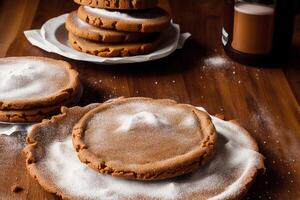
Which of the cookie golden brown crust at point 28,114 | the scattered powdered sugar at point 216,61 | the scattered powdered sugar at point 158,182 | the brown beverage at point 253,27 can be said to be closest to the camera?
the scattered powdered sugar at point 158,182

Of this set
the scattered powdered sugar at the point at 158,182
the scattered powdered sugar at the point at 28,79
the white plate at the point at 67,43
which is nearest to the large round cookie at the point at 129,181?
the scattered powdered sugar at the point at 158,182

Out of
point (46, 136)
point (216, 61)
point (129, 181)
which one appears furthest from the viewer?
point (216, 61)

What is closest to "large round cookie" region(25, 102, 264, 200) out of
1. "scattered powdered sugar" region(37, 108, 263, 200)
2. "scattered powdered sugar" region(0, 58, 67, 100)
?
"scattered powdered sugar" region(37, 108, 263, 200)

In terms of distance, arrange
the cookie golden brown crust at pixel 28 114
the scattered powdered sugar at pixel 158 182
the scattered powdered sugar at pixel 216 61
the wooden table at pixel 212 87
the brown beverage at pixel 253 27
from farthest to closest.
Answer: the scattered powdered sugar at pixel 216 61 → the brown beverage at pixel 253 27 → the cookie golden brown crust at pixel 28 114 → the wooden table at pixel 212 87 → the scattered powdered sugar at pixel 158 182

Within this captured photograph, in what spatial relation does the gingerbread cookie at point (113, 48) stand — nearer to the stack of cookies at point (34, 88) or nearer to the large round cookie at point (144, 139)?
the stack of cookies at point (34, 88)

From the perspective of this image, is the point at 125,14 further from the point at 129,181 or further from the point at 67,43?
the point at 129,181

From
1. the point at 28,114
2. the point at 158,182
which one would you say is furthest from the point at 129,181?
the point at 28,114

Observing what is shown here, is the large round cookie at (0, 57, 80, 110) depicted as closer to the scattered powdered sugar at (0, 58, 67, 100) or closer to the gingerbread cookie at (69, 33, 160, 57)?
the scattered powdered sugar at (0, 58, 67, 100)
